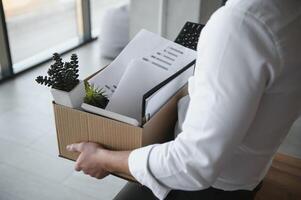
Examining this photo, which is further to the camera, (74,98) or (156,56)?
(156,56)

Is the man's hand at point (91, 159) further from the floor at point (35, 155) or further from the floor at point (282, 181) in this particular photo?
the floor at point (35, 155)

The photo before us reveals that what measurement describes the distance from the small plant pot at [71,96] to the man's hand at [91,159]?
4.0 inches

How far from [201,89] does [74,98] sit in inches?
13.4

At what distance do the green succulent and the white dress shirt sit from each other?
21 cm

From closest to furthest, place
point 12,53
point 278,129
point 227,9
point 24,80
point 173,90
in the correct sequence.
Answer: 1. point 227,9
2. point 278,129
3. point 173,90
4. point 24,80
5. point 12,53

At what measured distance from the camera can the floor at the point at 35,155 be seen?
6.34 feet

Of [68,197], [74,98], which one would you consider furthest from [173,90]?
[68,197]

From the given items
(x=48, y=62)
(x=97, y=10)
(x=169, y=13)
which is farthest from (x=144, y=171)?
(x=97, y=10)

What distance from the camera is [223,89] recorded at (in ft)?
1.88

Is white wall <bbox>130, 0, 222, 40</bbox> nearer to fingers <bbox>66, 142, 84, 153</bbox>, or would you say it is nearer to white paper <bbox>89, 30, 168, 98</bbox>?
white paper <bbox>89, 30, 168, 98</bbox>

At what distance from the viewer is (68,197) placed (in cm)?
190

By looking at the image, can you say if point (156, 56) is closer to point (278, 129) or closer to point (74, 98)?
point (74, 98)

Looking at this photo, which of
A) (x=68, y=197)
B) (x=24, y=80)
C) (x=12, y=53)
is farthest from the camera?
(x=12, y=53)

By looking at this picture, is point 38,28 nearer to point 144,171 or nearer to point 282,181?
point 282,181
